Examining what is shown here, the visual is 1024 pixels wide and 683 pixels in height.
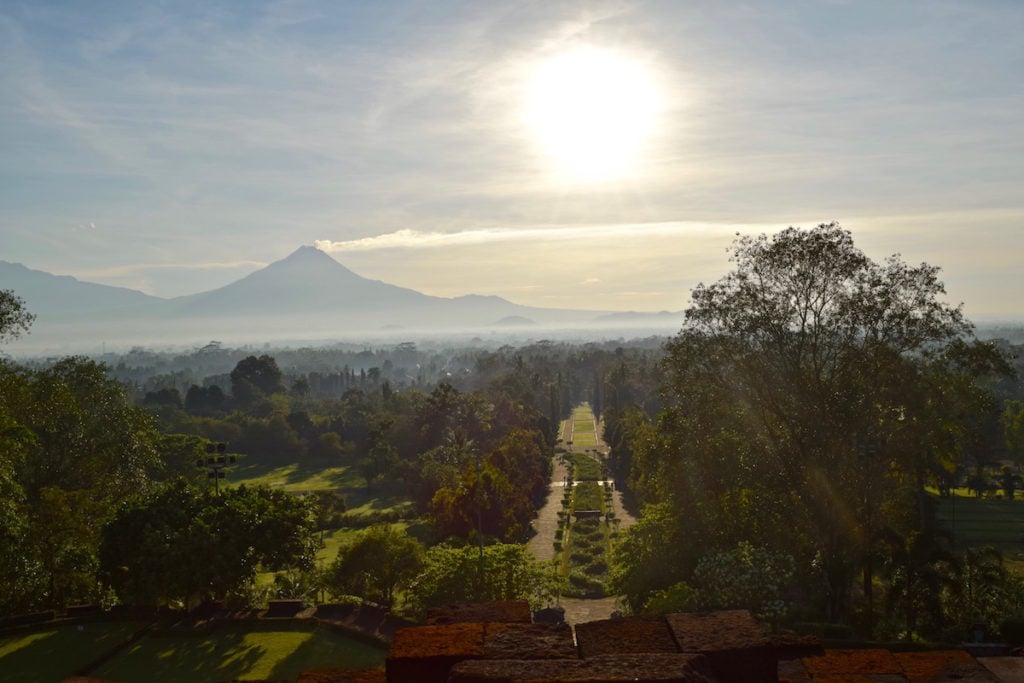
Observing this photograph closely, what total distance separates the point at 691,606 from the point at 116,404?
115ft

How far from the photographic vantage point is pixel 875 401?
905 inches

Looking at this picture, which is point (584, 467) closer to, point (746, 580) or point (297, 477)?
point (297, 477)

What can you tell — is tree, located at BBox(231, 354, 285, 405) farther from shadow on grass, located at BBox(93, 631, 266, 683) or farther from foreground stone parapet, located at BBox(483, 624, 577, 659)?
foreground stone parapet, located at BBox(483, 624, 577, 659)

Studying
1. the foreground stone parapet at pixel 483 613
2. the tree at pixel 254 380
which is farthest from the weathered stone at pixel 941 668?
the tree at pixel 254 380

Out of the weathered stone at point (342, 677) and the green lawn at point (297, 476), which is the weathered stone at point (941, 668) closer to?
the weathered stone at point (342, 677)

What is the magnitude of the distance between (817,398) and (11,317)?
32.3 m

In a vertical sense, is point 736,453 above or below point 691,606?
above

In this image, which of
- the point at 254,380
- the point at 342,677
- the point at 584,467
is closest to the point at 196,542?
the point at 342,677

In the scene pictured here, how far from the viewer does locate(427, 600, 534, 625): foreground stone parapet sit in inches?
215

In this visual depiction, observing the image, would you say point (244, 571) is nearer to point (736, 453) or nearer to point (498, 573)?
point (498, 573)

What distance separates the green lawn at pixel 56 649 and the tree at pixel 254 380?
10662 centimetres

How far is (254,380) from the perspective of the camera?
439 feet

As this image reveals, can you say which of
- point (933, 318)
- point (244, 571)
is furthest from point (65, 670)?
point (933, 318)

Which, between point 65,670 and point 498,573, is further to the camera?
point 498,573
